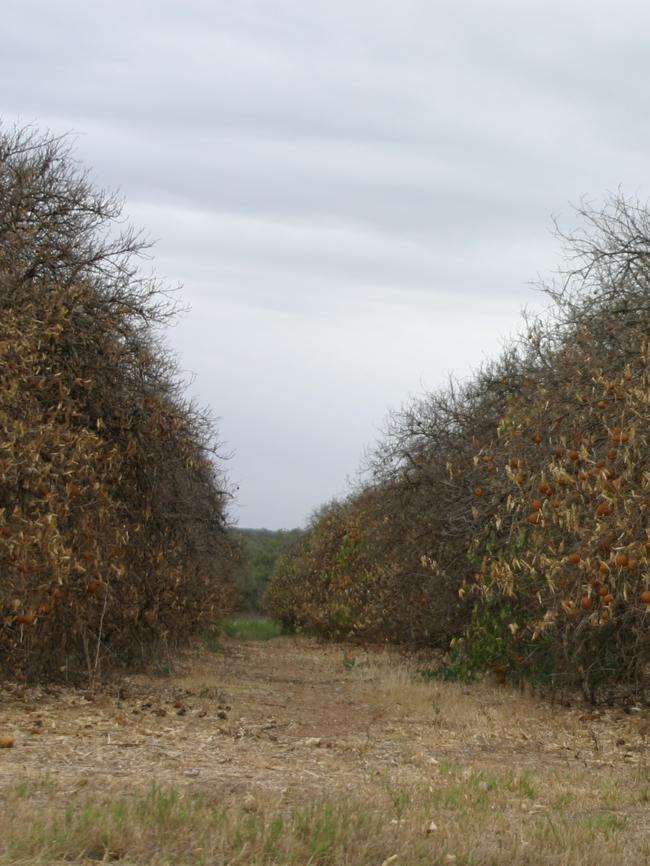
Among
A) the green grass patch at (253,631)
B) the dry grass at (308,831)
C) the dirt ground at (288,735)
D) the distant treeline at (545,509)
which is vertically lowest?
the green grass patch at (253,631)

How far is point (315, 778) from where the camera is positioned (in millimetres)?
7113

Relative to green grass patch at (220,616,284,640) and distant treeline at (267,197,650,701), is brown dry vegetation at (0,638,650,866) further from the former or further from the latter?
green grass patch at (220,616,284,640)

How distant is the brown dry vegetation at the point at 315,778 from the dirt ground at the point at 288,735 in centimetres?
3

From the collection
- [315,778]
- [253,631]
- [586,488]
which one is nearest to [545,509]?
[586,488]

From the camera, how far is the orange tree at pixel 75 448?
378 inches

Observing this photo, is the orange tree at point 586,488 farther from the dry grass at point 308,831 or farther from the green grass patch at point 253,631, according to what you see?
the green grass patch at point 253,631

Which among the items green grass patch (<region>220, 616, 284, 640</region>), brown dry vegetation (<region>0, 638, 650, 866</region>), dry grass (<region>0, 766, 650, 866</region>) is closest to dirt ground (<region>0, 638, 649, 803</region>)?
brown dry vegetation (<region>0, 638, 650, 866</region>)

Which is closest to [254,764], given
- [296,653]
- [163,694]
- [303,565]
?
[163,694]

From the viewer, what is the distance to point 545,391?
10305 mm

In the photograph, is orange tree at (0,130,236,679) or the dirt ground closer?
the dirt ground

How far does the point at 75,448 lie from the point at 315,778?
4.23 metres

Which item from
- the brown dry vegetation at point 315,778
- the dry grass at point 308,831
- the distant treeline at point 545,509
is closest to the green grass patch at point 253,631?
the distant treeline at point 545,509

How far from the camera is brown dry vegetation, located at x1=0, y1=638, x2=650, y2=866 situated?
205 inches

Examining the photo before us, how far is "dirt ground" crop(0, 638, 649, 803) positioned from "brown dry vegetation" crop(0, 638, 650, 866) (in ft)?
0.09
